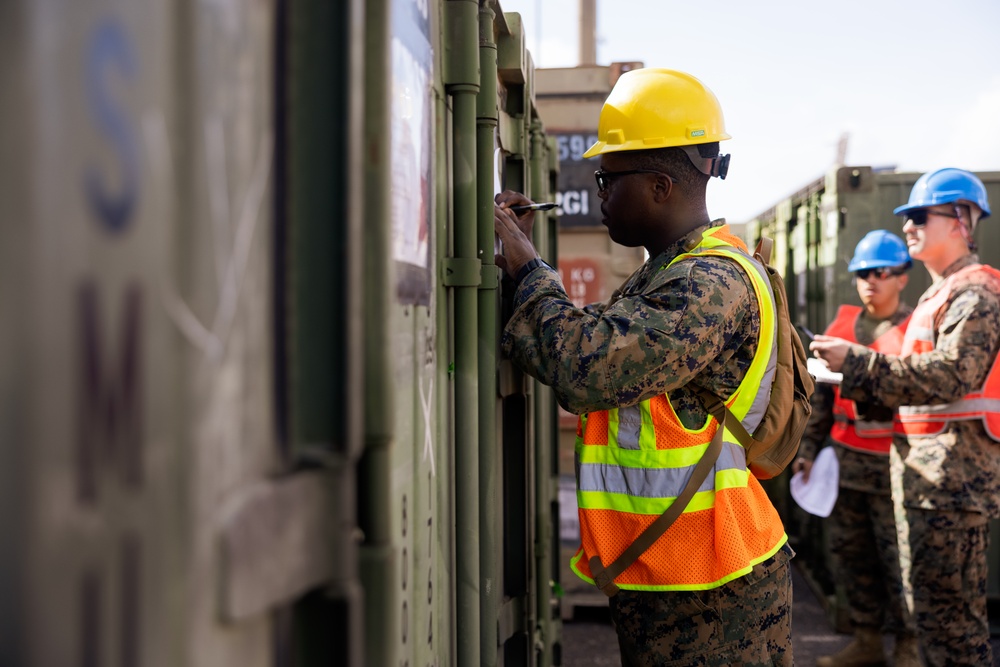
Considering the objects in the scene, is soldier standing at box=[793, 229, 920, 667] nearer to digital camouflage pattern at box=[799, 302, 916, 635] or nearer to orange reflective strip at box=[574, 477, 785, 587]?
digital camouflage pattern at box=[799, 302, 916, 635]

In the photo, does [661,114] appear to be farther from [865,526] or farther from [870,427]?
[865,526]

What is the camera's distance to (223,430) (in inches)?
31.8

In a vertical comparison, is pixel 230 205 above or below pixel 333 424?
Result: above

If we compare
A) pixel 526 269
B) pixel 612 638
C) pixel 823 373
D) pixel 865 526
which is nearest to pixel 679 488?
pixel 526 269

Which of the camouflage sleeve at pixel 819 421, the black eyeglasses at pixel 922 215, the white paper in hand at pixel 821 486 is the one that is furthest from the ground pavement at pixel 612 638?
the black eyeglasses at pixel 922 215

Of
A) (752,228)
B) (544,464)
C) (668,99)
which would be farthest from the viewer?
(752,228)

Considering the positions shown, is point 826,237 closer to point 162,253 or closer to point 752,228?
point 752,228

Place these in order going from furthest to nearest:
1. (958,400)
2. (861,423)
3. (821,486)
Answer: (861,423)
(821,486)
(958,400)

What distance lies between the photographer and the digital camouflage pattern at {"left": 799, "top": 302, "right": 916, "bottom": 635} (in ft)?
15.6

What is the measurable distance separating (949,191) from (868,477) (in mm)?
1574

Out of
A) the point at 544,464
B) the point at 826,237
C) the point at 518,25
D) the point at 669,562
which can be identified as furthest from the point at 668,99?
the point at 826,237

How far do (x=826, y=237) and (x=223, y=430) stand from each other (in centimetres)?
550

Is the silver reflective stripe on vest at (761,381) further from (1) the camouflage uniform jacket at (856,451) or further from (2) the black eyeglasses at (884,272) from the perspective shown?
(2) the black eyeglasses at (884,272)

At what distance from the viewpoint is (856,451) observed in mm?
4918
